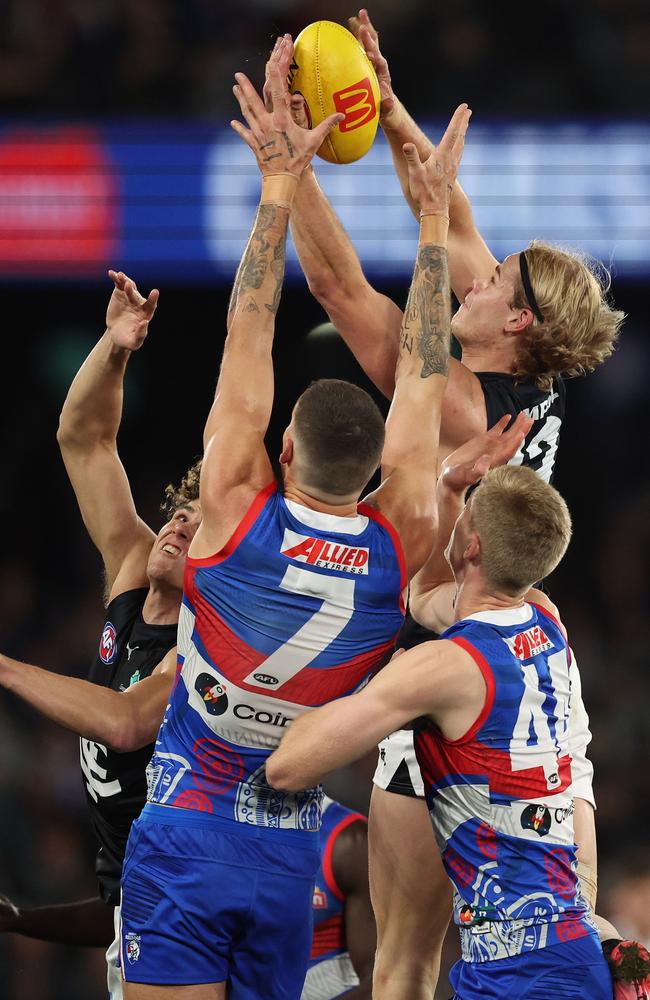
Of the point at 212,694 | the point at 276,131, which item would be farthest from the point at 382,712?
the point at 276,131

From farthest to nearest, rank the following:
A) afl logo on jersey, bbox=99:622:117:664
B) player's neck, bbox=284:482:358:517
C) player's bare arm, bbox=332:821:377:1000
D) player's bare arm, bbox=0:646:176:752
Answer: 1. player's bare arm, bbox=332:821:377:1000
2. afl logo on jersey, bbox=99:622:117:664
3. player's bare arm, bbox=0:646:176:752
4. player's neck, bbox=284:482:358:517

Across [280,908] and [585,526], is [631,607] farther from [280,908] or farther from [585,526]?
[280,908]

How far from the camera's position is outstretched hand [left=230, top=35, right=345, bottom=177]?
3865mm

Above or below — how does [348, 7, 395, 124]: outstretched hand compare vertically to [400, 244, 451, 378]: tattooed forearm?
above

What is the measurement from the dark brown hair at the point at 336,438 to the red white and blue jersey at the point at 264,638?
11 cm

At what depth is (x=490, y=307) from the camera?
14.7 ft

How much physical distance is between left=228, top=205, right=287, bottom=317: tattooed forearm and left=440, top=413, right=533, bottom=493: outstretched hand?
79 centimetres

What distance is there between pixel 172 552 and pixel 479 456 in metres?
1.14

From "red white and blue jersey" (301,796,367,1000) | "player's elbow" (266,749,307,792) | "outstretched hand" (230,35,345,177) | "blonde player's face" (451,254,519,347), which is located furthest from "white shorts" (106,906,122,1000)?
"outstretched hand" (230,35,345,177)

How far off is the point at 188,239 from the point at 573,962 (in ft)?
19.9

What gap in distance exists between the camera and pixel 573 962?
3.40 meters

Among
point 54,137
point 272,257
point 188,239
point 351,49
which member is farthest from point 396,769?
point 54,137

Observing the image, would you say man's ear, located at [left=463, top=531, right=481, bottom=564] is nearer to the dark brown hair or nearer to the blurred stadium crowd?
the dark brown hair

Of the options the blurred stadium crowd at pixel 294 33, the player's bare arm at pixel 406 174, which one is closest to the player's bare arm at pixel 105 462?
the player's bare arm at pixel 406 174
